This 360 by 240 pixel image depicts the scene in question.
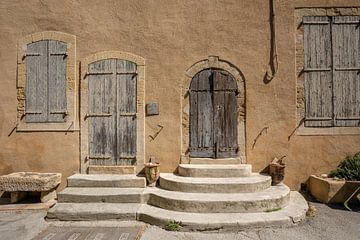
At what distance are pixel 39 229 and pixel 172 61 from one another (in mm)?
4378

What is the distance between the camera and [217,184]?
5.93 meters

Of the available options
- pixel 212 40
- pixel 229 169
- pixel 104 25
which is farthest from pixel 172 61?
pixel 229 169

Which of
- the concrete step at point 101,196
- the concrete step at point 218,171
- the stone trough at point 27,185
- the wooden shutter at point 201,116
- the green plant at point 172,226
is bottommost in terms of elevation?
the green plant at point 172,226

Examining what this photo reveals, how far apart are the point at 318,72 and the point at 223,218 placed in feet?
13.4

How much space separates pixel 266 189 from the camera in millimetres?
6160

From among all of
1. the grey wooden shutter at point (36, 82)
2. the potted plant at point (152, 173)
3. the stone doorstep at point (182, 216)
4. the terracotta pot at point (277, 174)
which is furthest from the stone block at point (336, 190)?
the grey wooden shutter at point (36, 82)

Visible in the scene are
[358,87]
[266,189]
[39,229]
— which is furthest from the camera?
[358,87]

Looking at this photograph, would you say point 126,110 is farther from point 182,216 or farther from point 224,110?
point 182,216

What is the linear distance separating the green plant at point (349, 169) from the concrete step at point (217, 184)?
166cm

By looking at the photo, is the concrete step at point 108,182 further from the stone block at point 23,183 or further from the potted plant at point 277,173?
the potted plant at point 277,173

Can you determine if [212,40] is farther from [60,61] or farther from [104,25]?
[60,61]

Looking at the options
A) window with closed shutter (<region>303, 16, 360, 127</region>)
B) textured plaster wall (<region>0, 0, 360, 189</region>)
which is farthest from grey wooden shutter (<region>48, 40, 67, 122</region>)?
window with closed shutter (<region>303, 16, 360, 127</region>)

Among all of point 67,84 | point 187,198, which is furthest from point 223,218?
point 67,84

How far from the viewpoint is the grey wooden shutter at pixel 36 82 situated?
7070 mm
